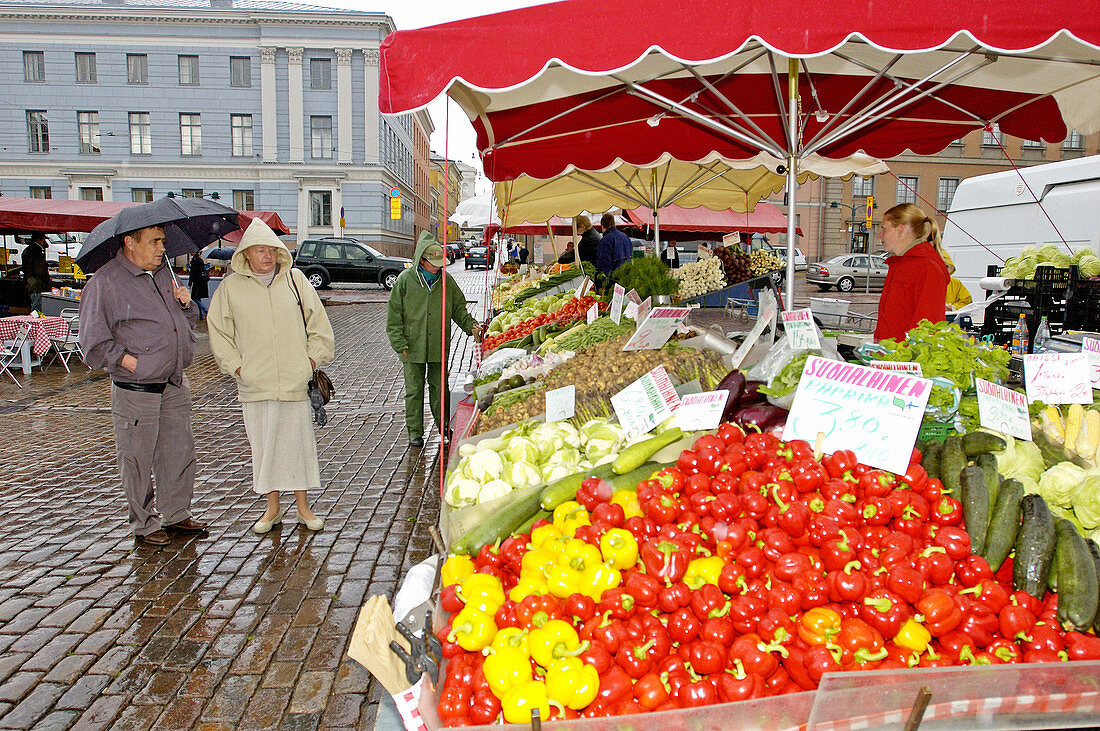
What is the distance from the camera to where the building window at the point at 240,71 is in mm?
39562

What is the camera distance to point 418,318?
6539 millimetres

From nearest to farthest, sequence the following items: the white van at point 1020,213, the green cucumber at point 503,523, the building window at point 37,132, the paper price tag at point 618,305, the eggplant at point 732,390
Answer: the green cucumber at point 503,523 < the eggplant at point 732,390 < the paper price tag at point 618,305 < the white van at point 1020,213 < the building window at point 37,132

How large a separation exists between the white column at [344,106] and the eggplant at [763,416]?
40734mm

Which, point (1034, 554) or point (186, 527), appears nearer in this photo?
point (1034, 554)

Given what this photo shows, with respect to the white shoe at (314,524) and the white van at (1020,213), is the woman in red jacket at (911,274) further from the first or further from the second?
the white van at (1020,213)

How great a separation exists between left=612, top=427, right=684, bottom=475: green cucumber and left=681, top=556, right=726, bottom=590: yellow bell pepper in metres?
0.71

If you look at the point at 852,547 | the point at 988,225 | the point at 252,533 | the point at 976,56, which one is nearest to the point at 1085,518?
the point at 852,547

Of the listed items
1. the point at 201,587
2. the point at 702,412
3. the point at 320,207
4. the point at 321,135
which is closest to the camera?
the point at 702,412

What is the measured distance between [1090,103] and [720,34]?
135 inches

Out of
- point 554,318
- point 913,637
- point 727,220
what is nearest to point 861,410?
point 913,637

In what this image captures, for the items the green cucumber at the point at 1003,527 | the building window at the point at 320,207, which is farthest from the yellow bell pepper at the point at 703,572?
the building window at the point at 320,207

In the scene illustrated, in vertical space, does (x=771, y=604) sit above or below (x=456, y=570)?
above

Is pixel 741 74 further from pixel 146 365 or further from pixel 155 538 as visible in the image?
pixel 155 538

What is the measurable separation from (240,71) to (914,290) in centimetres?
4335
